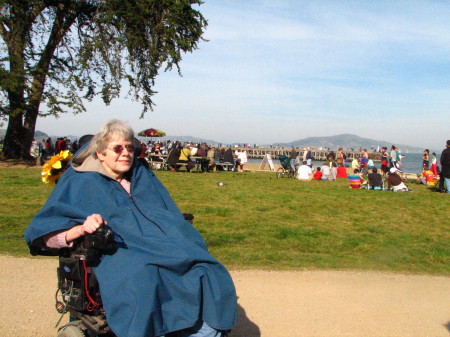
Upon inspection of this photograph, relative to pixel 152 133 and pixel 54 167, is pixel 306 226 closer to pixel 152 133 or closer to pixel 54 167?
pixel 54 167

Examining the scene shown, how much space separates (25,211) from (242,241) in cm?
485

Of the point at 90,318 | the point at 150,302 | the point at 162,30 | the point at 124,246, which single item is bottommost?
the point at 90,318

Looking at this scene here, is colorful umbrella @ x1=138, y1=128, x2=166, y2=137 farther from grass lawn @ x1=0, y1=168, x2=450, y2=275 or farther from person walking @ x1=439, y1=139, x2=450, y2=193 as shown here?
person walking @ x1=439, y1=139, x2=450, y2=193

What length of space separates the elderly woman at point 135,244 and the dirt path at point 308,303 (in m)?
1.70

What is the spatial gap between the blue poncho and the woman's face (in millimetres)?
97

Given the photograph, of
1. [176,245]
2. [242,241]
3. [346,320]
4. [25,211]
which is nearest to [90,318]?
[176,245]

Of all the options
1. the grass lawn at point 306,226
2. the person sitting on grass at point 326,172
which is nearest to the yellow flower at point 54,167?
the grass lawn at point 306,226

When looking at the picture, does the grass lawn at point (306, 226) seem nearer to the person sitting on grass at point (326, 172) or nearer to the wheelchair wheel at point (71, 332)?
the wheelchair wheel at point (71, 332)

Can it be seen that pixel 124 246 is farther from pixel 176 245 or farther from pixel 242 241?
pixel 242 241

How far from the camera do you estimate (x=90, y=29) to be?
27766 mm

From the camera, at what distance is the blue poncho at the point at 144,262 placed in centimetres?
290

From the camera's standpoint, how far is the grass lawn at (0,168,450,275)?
24.9 feet

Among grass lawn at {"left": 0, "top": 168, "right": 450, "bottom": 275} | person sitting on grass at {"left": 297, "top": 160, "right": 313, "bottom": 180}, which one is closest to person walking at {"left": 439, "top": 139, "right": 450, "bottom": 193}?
grass lawn at {"left": 0, "top": 168, "right": 450, "bottom": 275}

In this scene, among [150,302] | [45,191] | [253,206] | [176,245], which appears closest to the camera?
[150,302]
